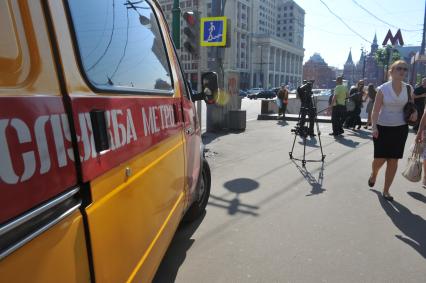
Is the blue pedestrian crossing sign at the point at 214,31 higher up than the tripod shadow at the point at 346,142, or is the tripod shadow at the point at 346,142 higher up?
the blue pedestrian crossing sign at the point at 214,31

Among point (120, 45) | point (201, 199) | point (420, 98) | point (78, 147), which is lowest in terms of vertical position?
point (201, 199)

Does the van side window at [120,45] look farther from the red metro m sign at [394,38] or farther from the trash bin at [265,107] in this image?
the red metro m sign at [394,38]

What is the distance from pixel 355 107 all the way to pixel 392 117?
24.3ft

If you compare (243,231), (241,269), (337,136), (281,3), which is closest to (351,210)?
(243,231)

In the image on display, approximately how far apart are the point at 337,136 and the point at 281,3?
130037mm

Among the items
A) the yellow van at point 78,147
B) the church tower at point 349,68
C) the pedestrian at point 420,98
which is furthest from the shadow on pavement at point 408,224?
the church tower at point 349,68

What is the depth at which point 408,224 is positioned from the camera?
12.6 ft

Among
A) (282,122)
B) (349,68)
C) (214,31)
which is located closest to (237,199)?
(214,31)

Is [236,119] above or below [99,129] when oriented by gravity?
below

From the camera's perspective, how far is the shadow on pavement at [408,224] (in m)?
3.41

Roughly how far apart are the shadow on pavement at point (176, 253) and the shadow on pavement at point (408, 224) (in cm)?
211

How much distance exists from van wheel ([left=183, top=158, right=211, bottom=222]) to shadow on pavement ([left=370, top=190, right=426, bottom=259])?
208 cm

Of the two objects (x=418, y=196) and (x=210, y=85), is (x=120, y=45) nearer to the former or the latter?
(x=210, y=85)

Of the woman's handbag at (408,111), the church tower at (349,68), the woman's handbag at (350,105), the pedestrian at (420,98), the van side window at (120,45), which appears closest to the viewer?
the van side window at (120,45)
